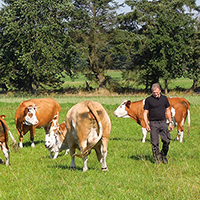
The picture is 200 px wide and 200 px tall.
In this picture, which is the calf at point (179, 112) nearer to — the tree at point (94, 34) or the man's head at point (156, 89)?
the man's head at point (156, 89)

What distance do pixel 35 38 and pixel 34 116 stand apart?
2943cm

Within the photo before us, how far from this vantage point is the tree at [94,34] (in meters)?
A: 47.7

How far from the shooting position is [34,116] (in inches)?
534

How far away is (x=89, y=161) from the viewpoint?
34.2 feet

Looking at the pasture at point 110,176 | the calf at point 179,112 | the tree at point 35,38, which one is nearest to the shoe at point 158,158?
the pasture at point 110,176

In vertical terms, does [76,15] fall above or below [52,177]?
above

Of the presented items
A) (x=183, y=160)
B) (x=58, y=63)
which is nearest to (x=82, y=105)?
(x=183, y=160)

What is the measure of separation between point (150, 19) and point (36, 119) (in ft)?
121

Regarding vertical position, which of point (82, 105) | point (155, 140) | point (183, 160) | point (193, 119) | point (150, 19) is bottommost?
point (193, 119)

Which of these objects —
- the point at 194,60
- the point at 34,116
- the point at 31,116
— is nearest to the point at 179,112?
the point at 34,116

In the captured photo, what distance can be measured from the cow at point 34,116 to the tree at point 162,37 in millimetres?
29334

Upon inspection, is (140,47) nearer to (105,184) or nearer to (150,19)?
(150,19)

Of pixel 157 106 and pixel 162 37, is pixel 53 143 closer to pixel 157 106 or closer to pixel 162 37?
pixel 157 106

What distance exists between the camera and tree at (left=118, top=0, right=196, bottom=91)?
144ft
